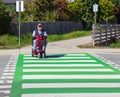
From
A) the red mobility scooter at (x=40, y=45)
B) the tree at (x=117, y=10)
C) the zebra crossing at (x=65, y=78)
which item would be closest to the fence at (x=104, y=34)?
the red mobility scooter at (x=40, y=45)

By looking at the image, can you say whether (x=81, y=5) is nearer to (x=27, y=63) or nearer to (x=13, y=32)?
(x=13, y=32)

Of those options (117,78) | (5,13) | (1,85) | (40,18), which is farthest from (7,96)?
(40,18)

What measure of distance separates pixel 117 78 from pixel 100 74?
1.06 metres

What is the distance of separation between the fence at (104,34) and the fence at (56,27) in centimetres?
708

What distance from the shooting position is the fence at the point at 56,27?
113 ft

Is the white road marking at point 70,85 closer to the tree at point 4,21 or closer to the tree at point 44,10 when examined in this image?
the tree at point 4,21

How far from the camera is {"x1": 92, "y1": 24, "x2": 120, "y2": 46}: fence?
26.7 m

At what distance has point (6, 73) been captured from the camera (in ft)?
45.3

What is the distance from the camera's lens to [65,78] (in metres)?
12.7

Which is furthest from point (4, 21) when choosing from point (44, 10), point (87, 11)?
point (87, 11)

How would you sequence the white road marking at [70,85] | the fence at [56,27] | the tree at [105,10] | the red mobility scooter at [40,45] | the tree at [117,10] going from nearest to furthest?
the white road marking at [70,85] < the red mobility scooter at [40,45] < the fence at [56,27] < the tree at [105,10] < the tree at [117,10]

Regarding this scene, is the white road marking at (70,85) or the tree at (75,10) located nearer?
the white road marking at (70,85)

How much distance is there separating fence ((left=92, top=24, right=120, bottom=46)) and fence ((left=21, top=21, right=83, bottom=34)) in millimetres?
7078

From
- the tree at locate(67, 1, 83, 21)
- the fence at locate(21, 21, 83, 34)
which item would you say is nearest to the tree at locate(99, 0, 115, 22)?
the tree at locate(67, 1, 83, 21)
